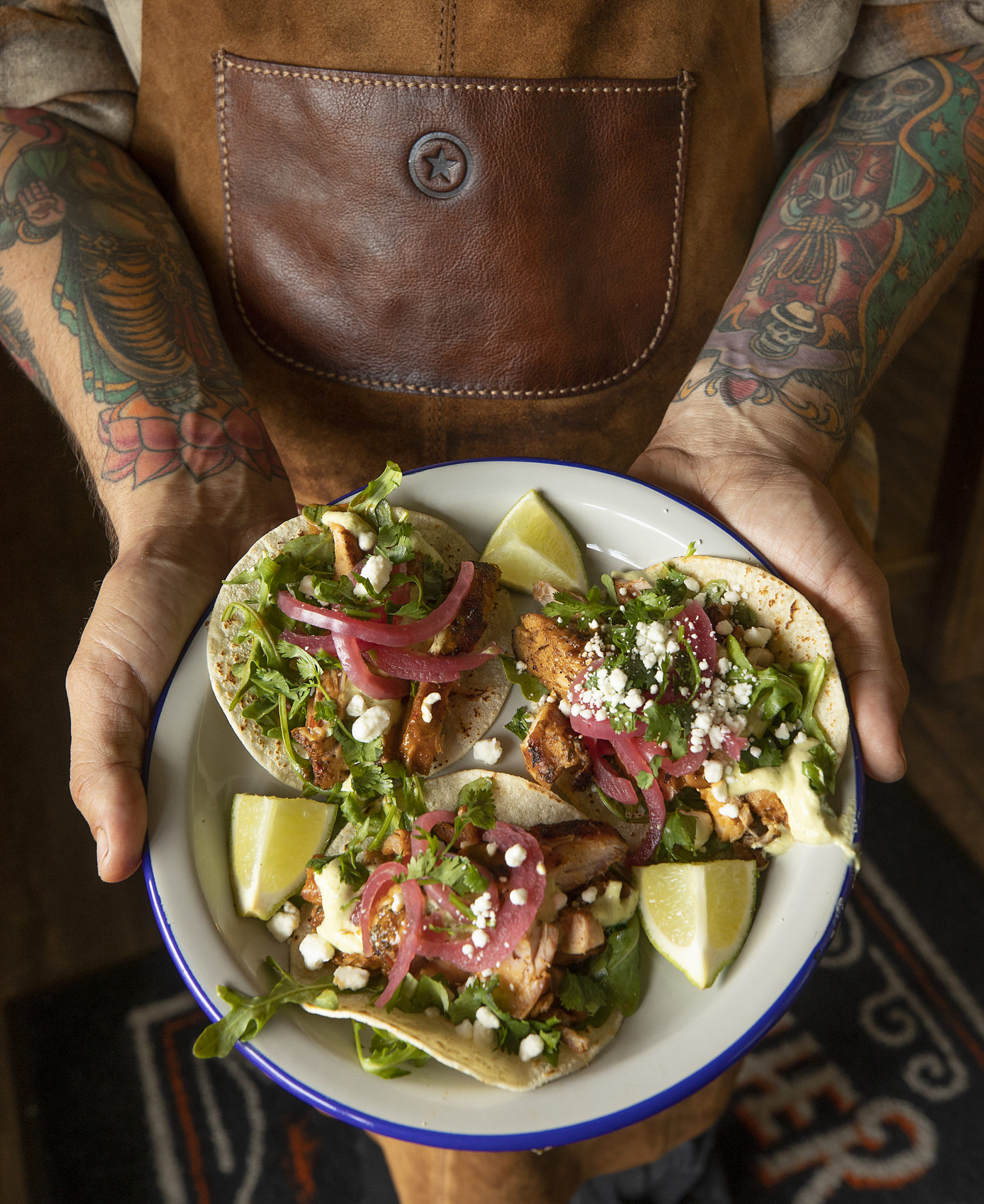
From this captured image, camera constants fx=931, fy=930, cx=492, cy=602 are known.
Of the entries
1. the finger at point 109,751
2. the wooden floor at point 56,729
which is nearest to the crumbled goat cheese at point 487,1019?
the finger at point 109,751

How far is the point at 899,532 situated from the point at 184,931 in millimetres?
3373

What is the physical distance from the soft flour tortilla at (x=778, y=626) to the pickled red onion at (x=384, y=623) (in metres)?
0.35

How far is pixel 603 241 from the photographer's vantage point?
1.84 m

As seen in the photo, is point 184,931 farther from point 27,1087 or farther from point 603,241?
point 27,1087

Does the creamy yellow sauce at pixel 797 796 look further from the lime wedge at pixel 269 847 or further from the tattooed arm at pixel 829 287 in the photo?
the lime wedge at pixel 269 847

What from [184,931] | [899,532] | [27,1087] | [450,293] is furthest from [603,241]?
[27,1087]

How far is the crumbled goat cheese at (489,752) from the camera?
170 centimetres

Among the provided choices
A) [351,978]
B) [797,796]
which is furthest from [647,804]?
[351,978]

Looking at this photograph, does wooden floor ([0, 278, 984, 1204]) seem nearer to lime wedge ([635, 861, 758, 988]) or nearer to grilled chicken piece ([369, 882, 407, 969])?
grilled chicken piece ([369, 882, 407, 969])

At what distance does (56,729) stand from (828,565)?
2.68m

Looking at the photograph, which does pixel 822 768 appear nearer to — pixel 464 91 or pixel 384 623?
pixel 384 623

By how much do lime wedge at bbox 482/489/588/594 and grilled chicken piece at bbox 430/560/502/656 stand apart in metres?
0.04

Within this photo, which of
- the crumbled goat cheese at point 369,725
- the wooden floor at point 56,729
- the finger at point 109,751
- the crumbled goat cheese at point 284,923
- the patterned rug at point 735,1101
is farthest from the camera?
the wooden floor at point 56,729

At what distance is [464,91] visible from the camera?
167 cm
